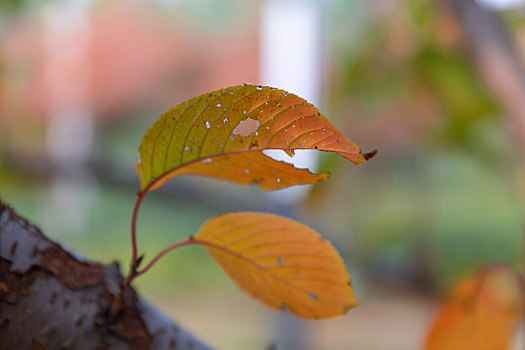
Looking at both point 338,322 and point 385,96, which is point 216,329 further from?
point 385,96

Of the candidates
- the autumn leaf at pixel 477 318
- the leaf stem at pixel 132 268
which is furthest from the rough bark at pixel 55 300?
the autumn leaf at pixel 477 318

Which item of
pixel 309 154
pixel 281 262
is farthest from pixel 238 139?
pixel 309 154

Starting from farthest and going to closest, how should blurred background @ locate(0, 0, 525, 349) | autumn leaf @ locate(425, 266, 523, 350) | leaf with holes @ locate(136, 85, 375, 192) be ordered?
1. blurred background @ locate(0, 0, 525, 349)
2. autumn leaf @ locate(425, 266, 523, 350)
3. leaf with holes @ locate(136, 85, 375, 192)

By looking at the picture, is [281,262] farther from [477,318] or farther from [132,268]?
[477,318]

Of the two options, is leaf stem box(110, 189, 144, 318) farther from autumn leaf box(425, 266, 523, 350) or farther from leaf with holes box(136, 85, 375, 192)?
autumn leaf box(425, 266, 523, 350)

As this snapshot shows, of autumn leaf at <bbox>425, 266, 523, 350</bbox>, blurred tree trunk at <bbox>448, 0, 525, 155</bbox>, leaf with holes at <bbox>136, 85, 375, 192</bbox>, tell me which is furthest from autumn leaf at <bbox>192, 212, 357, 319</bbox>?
Answer: blurred tree trunk at <bbox>448, 0, 525, 155</bbox>

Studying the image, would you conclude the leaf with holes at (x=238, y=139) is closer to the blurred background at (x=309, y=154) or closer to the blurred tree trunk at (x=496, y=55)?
the blurred background at (x=309, y=154)

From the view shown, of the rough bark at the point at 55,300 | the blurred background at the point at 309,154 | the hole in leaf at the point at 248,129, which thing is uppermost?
the hole in leaf at the point at 248,129
